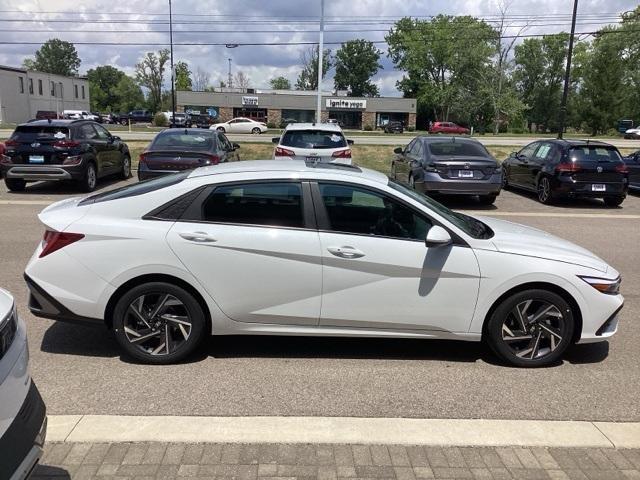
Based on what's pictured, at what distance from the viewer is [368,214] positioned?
4.50m

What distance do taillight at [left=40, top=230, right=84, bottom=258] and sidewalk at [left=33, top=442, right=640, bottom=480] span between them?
64.3 inches

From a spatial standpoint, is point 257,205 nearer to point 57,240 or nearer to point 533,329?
point 57,240

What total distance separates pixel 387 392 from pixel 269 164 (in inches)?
82.5

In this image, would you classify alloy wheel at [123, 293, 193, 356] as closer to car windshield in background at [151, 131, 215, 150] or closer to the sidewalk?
the sidewalk

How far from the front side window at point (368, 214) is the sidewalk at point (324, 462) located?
1663 millimetres

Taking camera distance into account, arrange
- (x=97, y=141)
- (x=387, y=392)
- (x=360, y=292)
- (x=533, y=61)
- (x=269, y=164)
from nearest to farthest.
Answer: (x=387, y=392), (x=360, y=292), (x=269, y=164), (x=97, y=141), (x=533, y=61)

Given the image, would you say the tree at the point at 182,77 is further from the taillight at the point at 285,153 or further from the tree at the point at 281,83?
the taillight at the point at 285,153

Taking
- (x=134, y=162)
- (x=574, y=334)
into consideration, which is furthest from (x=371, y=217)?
(x=134, y=162)

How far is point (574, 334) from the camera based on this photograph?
14.7 ft

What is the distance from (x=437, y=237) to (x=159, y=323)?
83.7 inches

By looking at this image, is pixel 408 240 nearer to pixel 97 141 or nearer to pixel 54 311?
pixel 54 311

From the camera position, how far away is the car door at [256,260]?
427 centimetres

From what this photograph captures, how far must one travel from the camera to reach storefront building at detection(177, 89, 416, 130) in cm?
7381

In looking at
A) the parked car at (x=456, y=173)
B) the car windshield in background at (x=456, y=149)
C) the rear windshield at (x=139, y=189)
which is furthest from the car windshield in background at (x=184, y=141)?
the rear windshield at (x=139, y=189)
